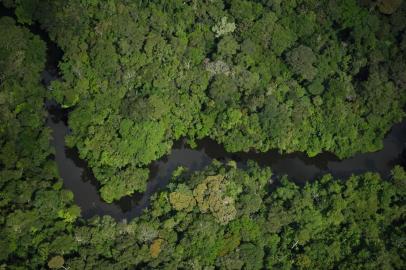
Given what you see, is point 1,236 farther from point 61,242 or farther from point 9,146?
point 9,146

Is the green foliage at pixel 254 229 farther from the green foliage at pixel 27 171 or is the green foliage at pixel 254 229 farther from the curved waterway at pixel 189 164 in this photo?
the curved waterway at pixel 189 164

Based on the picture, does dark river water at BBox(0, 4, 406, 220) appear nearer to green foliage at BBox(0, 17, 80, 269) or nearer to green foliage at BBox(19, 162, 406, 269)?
green foliage at BBox(0, 17, 80, 269)

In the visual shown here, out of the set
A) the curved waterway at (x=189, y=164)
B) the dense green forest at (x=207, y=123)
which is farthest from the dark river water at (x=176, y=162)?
the dense green forest at (x=207, y=123)

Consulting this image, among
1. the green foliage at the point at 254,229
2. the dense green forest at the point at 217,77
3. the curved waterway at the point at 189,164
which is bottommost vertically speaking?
the green foliage at the point at 254,229

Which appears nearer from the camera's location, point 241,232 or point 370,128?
point 241,232

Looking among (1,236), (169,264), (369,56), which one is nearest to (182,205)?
(169,264)

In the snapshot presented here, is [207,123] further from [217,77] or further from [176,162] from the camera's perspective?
[176,162]
